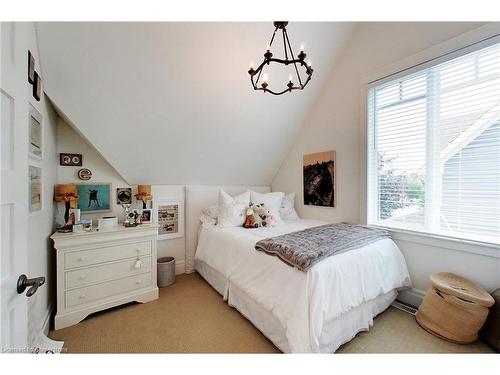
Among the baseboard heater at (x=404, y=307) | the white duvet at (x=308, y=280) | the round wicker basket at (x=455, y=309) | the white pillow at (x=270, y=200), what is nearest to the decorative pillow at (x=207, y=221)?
the white duvet at (x=308, y=280)

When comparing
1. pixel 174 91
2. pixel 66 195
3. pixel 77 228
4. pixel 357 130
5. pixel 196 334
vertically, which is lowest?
pixel 196 334

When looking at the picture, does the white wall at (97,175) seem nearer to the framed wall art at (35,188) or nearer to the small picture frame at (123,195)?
the small picture frame at (123,195)

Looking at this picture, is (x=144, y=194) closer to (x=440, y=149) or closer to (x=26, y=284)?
(x=26, y=284)

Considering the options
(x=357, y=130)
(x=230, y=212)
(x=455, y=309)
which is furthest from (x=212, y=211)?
(x=455, y=309)

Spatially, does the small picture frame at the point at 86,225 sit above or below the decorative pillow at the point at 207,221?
above

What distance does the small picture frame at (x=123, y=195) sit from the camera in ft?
8.10

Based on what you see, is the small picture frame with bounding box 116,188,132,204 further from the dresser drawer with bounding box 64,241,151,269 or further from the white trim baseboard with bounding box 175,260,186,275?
the white trim baseboard with bounding box 175,260,186,275

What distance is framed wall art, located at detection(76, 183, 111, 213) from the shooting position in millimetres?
2221

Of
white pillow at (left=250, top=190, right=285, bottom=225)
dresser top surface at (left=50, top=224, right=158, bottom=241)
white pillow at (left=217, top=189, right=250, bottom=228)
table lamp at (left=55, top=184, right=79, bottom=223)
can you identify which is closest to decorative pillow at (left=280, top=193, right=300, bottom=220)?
white pillow at (left=250, top=190, right=285, bottom=225)

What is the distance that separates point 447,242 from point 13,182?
285cm

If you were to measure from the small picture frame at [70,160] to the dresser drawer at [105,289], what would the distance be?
1264 mm

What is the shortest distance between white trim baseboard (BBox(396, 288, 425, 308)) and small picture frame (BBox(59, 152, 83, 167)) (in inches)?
146

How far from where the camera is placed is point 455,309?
60.6 inches
